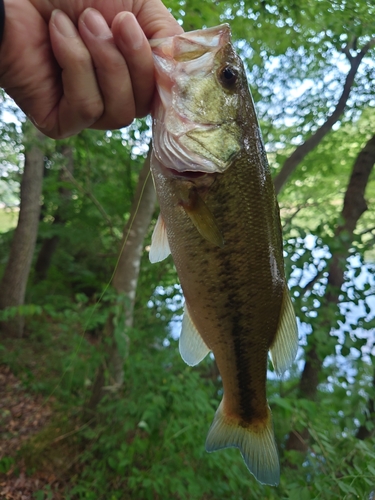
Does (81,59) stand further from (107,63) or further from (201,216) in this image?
(201,216)

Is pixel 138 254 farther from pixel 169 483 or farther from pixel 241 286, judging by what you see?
pixel 241 286

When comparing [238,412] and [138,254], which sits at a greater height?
[138,254]

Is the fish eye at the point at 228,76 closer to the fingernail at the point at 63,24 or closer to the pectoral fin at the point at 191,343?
the fingernail at the point at 63,24

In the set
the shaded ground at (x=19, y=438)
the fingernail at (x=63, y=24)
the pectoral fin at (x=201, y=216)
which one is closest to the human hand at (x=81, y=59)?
the fingernail at (x=63, y=24)

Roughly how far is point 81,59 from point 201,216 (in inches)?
25.3

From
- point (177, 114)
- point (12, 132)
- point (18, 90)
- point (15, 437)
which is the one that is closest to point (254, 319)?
point (177, 114)

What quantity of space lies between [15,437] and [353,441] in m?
3.73

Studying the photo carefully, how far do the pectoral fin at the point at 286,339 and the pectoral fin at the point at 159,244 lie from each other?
528mm

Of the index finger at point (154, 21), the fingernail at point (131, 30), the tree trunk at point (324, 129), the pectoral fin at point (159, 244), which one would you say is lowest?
the pectoral fin at point (159, 244)

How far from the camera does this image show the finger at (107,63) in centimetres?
114

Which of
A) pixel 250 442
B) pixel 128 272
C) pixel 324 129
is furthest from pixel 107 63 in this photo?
pixel 324 129

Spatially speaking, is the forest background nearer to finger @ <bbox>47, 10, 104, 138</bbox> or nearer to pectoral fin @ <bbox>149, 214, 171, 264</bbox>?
pectoral fin @ <bbox>149, 214, 171, 264</bbox>

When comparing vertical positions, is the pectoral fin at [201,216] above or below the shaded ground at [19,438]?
above

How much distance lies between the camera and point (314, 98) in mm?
4934
